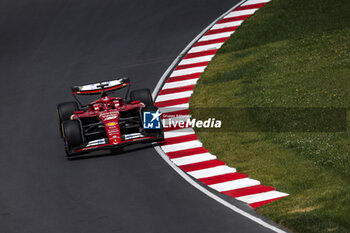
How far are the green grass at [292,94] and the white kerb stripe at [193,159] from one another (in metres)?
0.35

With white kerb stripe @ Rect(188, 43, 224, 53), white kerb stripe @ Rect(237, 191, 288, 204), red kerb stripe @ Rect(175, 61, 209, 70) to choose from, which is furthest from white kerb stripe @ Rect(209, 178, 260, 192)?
white kerb stripe @ Rect(188, 43, 224, 53)

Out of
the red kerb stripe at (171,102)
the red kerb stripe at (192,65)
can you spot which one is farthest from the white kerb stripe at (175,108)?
the red kerb stripe at (192,65)

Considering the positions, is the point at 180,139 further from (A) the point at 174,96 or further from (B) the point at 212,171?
(A) the point at 174,96

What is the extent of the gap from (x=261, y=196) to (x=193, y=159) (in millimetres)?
3187

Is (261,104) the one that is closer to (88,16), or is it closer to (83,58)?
(83,58)

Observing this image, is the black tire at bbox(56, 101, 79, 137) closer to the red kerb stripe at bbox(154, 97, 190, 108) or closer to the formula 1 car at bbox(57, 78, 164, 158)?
the formula 1 car at bbox(57, 78, 164, 158)

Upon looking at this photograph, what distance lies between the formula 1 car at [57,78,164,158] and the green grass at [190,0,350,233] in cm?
160

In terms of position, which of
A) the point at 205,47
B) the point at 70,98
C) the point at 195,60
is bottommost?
the point at 70,98

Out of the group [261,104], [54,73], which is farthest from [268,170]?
[54,73]

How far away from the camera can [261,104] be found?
67.9 ft

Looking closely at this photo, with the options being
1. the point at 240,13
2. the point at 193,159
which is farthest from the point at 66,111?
the point at 240,13

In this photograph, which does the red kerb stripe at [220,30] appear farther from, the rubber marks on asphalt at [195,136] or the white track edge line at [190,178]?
the white track edge line at [190,178]

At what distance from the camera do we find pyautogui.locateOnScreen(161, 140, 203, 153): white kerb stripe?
18.6m

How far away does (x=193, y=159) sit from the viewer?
1780 cm
